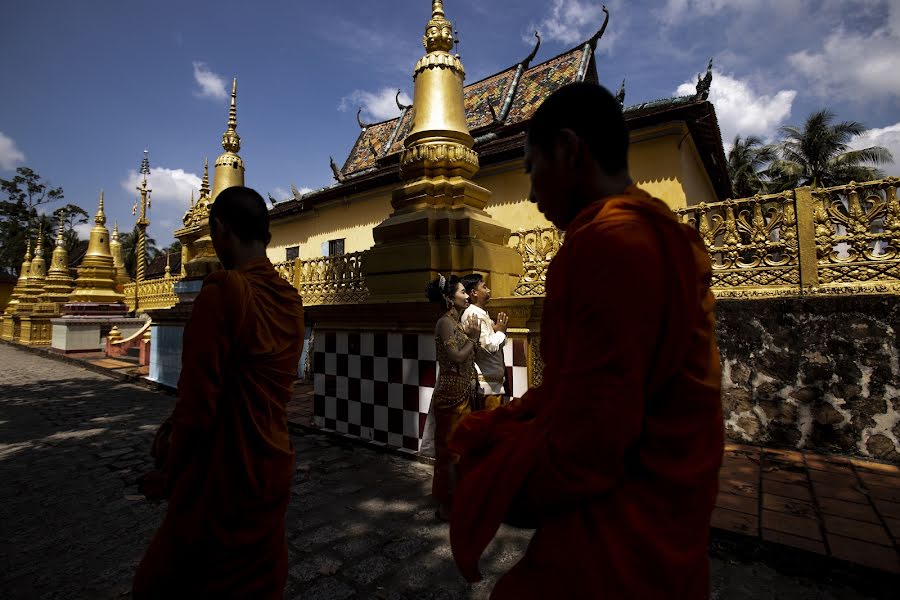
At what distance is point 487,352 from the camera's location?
138 inches

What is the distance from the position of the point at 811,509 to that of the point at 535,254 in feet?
10.5

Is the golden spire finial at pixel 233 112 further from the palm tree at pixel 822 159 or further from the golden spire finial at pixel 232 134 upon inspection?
the palm tree at pixel 822 159

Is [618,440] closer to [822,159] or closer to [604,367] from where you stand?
[604,367]

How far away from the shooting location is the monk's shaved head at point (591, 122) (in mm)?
1018

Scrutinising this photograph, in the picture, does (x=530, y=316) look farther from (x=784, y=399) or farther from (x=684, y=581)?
(x=684, y=581)

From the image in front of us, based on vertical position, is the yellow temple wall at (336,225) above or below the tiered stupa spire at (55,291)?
above

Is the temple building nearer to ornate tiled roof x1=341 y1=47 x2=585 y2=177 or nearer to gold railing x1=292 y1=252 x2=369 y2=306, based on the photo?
ornate tiled roof x1=341 y1=47 x2=585 y2=177

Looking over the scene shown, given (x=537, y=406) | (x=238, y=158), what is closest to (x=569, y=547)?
(x=537, y=406)

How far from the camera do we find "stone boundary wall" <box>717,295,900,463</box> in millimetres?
4172

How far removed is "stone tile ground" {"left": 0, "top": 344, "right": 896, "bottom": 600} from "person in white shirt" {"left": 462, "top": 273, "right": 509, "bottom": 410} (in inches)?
37.0

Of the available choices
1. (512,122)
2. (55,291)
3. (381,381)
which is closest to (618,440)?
(381,381)

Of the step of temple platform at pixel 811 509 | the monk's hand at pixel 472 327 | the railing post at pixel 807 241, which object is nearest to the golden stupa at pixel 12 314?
the step of temple platform at pixel 811 509

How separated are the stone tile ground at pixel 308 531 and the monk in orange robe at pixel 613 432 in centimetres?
170

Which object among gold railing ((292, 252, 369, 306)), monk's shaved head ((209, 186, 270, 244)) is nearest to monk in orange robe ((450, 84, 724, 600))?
monk's shaved head ((209, 186, 270, 244))
